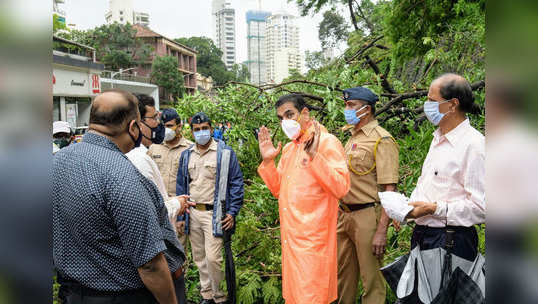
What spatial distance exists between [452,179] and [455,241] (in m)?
0.34

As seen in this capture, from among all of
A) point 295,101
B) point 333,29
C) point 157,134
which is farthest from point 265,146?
point 333,29

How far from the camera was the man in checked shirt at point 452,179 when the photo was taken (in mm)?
2166

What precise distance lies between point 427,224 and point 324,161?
2.79 feet

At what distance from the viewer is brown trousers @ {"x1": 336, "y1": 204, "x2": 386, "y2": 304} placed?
321 centimetres

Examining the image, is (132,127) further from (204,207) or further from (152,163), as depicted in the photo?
(204,207)

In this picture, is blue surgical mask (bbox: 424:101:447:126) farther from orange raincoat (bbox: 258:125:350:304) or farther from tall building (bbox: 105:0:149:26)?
tall building (bbox: 105:0:149:26)

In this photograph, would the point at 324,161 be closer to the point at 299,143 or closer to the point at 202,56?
the point at 299,143

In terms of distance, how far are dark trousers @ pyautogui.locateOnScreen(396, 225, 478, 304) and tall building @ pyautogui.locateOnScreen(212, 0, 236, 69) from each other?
96037 mm

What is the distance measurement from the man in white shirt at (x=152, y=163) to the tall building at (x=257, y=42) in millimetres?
53506

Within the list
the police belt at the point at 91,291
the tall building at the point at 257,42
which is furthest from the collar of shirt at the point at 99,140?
the tall building at the point at 257,42

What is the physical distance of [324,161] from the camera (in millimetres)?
2926

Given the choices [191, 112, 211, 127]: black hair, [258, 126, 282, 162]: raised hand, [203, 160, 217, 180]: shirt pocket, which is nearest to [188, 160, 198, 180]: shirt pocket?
[203, 160, 217, 180]: shirt pocket

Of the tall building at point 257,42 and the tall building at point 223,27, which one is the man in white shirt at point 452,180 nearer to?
the tall building at point 257,42
